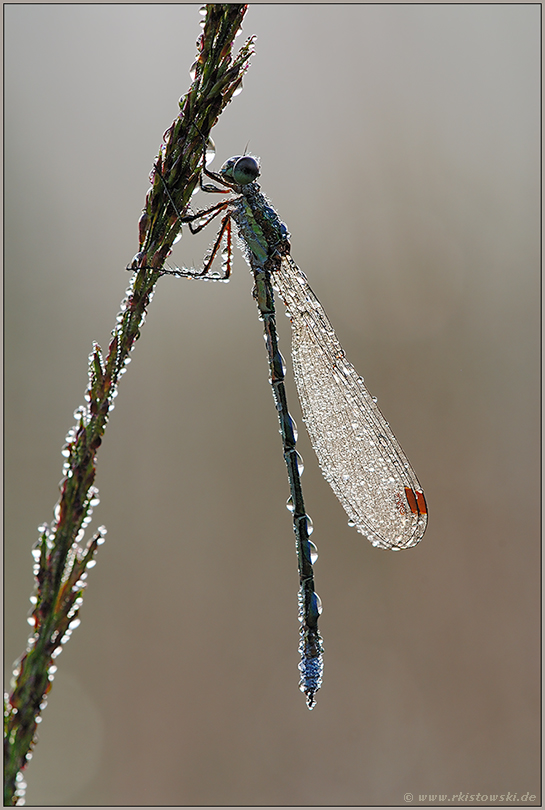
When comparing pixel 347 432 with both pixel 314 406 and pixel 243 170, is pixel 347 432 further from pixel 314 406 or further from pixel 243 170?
pixel 243 170

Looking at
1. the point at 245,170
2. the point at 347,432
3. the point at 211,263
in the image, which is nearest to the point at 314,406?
the point at 347,432

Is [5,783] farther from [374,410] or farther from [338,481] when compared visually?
[374,410]

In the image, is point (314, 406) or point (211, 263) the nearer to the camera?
point (211, 263)

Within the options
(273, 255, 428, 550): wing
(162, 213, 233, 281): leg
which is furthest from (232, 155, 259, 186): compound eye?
(273, 255, 428, 550): wing

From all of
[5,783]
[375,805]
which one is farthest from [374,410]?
[375,805]

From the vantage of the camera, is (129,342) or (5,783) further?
(129,342)

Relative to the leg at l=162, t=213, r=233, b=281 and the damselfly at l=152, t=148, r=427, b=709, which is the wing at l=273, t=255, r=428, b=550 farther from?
the leg at l=162, t=213, r=233, b=281

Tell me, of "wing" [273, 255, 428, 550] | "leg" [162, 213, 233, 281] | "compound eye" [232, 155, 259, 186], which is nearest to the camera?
"leg" [162, 213, 233, 281]

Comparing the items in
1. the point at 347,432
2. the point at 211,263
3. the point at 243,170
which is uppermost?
the point at 243,170
